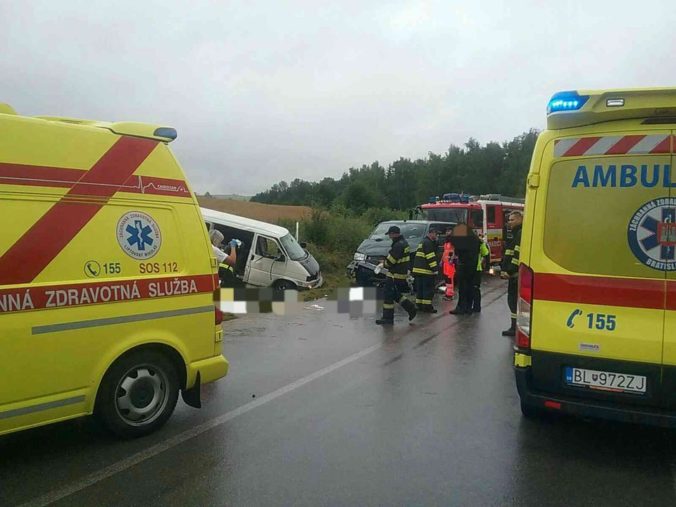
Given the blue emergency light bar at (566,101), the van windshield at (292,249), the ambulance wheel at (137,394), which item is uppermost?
the blue emergency light bar at (566,101)

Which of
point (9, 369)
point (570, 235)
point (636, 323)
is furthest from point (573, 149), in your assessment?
point (9, 369)

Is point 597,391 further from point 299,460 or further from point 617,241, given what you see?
point 299,460

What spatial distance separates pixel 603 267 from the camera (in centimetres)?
417

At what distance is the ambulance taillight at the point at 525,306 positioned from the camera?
4426mm

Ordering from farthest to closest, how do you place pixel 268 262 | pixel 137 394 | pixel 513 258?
pixel 268 262, pixel 513 258, pixel 137 394

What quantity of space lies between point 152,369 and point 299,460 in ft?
4.57

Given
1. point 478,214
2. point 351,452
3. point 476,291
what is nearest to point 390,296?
point 476,291

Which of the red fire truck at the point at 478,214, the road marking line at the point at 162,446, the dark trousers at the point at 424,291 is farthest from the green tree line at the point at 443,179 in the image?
the road marking line at the point at 162,446

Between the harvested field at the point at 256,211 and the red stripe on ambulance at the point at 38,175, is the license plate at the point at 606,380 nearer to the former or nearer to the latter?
the red stripe on ambulance at the point at 38,175

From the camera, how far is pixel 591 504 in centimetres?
362

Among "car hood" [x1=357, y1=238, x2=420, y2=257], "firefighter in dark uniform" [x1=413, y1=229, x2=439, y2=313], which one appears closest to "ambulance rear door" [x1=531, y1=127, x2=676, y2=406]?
"firefighter in dark uniform" [x1=413, y1=229, x2=439, y2=313]

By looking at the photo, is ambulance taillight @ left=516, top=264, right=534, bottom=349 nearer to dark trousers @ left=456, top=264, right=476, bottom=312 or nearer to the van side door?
dark trousers @ left=456, top=264, right=476, bottom=312

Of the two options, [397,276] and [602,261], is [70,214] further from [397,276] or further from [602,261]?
[397,276]

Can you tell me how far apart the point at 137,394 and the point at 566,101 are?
3.91m
